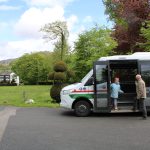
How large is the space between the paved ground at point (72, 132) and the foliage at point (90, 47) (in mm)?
26291

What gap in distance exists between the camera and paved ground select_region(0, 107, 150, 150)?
40.4 ft

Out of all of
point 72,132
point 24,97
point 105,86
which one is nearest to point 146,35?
point 24,97

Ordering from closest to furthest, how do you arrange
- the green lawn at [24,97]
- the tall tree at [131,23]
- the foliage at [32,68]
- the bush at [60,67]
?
the green lawn at [24,97] < the bush at [60,67] < the tall tree at [131,23] < the foliage at [32,68]

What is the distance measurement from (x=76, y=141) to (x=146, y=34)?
2169 centimetres

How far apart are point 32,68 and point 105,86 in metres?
85.8

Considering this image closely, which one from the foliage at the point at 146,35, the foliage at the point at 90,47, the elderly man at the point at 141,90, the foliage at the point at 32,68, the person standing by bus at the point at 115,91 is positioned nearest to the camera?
the elderly man at the point at 141,90

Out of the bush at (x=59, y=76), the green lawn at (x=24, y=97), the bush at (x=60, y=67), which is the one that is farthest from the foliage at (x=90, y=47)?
the bush at (x=59, y=76)

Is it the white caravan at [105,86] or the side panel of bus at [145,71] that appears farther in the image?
the side panel of bus at [145,71]

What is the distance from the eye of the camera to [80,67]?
48.0 m

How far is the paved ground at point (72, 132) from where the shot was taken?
12.3 meters

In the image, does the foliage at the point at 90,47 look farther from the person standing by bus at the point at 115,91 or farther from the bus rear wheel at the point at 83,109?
the person standing by bus at the point at 115,91

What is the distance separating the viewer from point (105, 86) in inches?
784

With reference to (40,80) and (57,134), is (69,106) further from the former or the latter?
(40,80)

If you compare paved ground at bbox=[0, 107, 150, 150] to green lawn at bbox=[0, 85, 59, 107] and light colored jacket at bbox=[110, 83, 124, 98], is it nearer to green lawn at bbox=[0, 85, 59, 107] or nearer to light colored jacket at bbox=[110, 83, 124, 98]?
light colored jacket at bbox=[110, 83, 124, 98]
